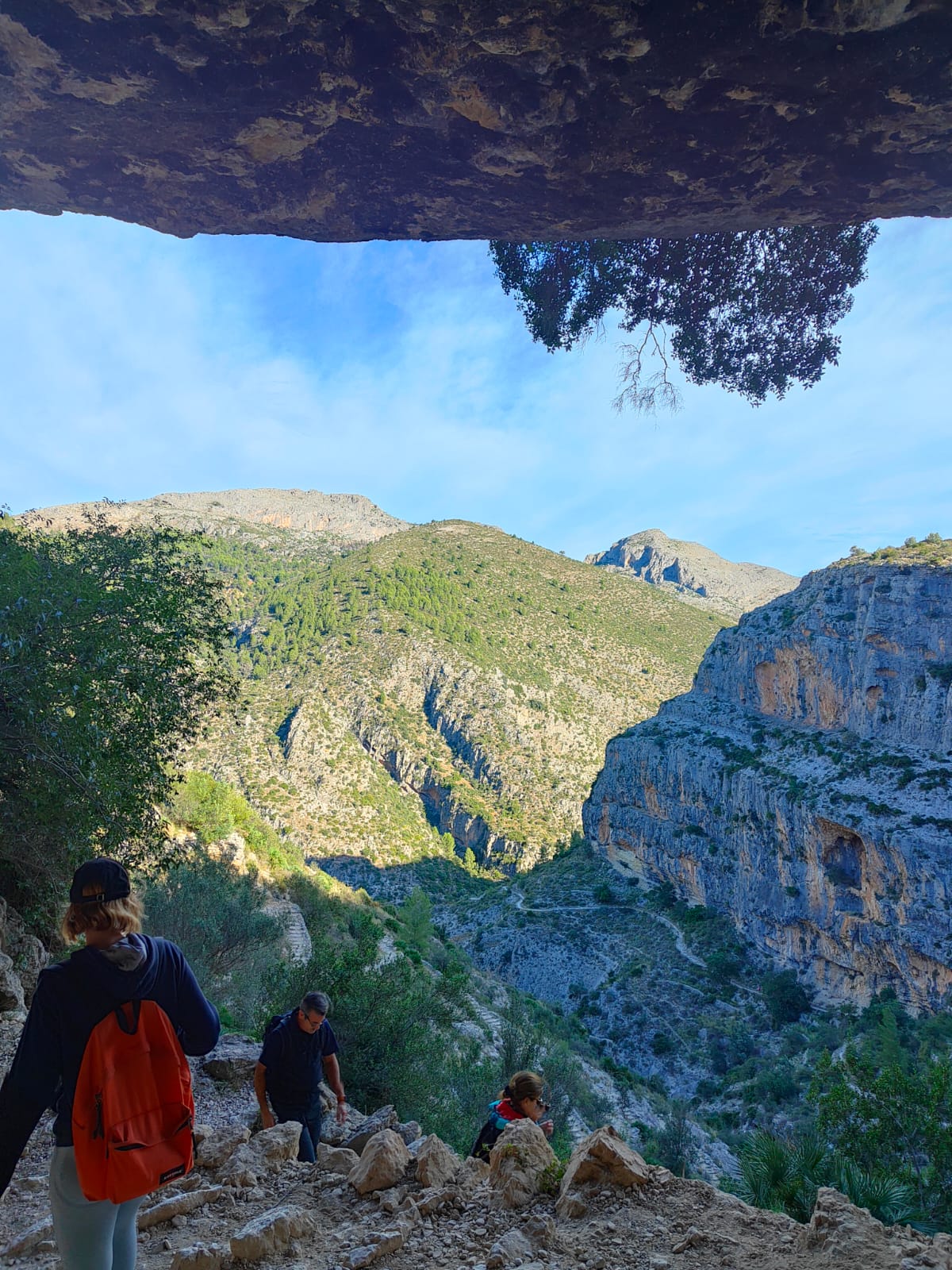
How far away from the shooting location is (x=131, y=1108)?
1.89 meters

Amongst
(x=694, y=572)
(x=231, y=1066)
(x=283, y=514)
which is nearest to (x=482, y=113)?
(x=231, y=1066)

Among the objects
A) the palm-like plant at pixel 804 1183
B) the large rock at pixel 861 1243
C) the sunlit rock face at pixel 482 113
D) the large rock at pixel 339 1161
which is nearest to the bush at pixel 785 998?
the palm-like plant at pixel 804 1183

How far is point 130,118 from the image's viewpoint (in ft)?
14.7

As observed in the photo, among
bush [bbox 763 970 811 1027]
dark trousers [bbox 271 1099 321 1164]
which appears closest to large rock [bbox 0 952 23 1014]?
dark trousers [bbox 271 1099 321 1164]

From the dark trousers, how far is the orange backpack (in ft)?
8.69

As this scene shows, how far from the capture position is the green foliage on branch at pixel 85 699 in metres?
6.61

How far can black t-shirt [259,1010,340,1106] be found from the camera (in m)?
4.20

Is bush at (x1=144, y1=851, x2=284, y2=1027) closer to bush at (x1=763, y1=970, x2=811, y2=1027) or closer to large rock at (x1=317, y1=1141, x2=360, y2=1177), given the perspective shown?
large rock at (x1=317, y1=1141, x2=360, y2=1177)

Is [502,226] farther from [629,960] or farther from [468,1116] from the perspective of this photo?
[629,960]

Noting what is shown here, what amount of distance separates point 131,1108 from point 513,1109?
10.2 feet

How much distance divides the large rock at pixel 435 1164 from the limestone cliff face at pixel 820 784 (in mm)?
38841

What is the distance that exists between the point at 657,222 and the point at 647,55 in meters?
1.50

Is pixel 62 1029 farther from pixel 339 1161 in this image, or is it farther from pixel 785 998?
pixel 785 998

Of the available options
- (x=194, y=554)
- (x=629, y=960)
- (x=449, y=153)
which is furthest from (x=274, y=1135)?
(x=629, y=960)
